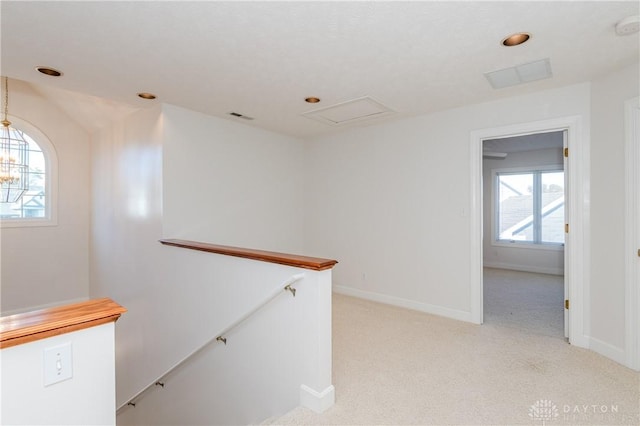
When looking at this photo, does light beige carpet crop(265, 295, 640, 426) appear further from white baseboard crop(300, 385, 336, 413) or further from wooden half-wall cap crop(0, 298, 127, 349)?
wooden half-wall cap crop(0, 298, 127, 349)

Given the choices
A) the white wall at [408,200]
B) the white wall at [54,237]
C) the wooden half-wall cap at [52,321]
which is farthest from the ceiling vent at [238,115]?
the white wall at [54,237]

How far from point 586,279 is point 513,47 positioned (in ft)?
7.15

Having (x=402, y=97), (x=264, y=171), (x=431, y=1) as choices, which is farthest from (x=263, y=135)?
(x=431, y=1)

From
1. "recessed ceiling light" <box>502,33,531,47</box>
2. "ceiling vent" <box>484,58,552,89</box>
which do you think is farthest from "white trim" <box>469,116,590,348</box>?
"recessed ceiling light" <box>502,33,531,47</box>

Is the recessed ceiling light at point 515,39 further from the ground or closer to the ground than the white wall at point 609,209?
further from the ground

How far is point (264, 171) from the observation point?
4.70 metres

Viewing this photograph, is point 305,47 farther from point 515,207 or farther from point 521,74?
point 515,207

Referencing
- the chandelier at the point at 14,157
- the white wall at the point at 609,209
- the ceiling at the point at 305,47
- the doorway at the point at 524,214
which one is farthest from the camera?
the doorway at the point at 524,214

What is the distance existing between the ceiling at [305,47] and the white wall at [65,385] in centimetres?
177

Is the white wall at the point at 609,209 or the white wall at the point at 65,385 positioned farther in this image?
the white wall at the point at 609,209

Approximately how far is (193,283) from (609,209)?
3842mm

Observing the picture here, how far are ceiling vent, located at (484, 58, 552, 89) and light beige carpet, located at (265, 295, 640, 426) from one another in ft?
7.88

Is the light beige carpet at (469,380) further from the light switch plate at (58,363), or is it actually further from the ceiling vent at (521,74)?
the ceiling vent at (521,74)

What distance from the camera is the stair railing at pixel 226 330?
2.18m
